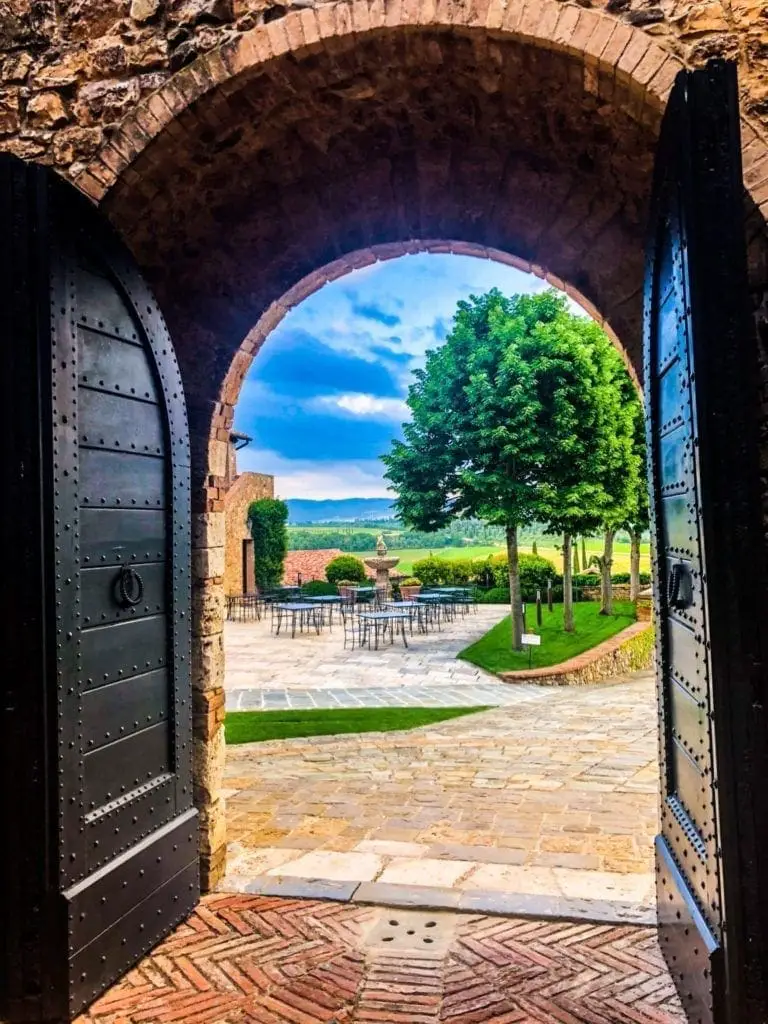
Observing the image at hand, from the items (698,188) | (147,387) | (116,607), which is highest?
(698,188)

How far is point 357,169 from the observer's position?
368 cm

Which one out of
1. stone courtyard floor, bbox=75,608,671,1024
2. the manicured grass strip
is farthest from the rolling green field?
stone courtyard floor, bbox=75,608,671,1024

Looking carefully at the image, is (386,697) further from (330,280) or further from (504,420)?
(330,280)

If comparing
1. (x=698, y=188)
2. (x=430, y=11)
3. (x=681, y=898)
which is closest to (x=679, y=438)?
(x=698, y=188)

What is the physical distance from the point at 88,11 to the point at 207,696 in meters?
3.18

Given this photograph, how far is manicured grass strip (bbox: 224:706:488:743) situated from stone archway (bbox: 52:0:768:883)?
364 centimetres

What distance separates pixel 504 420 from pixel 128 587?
10.7 m

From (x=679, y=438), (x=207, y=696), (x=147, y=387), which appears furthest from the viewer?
(x=207, y=696)

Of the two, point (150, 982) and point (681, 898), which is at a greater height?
point (681, 898)

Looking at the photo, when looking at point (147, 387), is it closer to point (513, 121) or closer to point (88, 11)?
point (88, 11)

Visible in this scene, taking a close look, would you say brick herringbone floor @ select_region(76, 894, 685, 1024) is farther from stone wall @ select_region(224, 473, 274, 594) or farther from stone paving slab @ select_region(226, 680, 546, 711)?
stone wall @ select_region(224, 473, 274, 594)

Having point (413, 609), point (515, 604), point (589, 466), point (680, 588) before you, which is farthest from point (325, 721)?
point (413, 609)

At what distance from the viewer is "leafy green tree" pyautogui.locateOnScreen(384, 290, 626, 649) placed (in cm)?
1290

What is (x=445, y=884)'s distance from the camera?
3.77m
